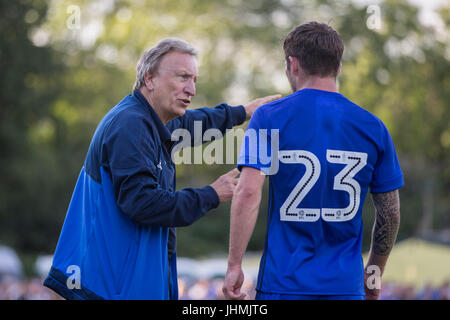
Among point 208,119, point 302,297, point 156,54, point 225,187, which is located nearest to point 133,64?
point 208,119

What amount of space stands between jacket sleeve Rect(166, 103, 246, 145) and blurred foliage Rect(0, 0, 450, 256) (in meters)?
15.2

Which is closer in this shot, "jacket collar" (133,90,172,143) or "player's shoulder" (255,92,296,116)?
"player's shoulder" (255,92,296,116)

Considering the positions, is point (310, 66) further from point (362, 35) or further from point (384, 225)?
point (362, 35)

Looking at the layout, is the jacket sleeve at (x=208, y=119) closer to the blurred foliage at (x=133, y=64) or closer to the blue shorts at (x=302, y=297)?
the blue shorts at (x=302, y=297)

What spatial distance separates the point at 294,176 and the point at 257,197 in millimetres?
226

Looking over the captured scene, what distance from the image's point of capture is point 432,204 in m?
32.0

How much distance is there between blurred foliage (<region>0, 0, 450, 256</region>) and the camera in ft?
66.5

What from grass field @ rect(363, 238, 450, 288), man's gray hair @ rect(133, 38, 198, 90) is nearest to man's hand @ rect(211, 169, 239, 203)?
man's gray hair @ rect(133, 38, 198, 90)

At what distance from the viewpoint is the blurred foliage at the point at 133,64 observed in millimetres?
20266

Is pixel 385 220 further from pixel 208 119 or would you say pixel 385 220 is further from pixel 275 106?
pixel 208 119

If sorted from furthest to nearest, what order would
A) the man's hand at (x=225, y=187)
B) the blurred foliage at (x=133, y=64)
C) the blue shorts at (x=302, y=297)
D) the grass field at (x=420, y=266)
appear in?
the blurred foliage at (x=133, y=64) < the grass field at (x=420, y=266) < the man's hand at (x=225, y=187) < the blue shorts at (x=302, y=297)

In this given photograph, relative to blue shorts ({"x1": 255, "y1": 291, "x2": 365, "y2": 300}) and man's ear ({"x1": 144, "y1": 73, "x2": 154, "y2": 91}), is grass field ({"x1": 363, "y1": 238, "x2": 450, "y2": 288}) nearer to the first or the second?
blue shorts ({"x1": 255, "y1": 291, "x2": 365, "y2": 300})

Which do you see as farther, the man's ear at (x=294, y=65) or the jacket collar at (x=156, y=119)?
the jacket collar at (x=156, y=119)

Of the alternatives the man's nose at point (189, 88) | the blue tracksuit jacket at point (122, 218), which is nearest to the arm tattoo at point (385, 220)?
the blue tracksuit jacket at point (122, 218)
